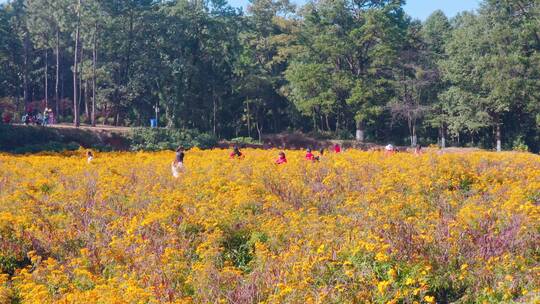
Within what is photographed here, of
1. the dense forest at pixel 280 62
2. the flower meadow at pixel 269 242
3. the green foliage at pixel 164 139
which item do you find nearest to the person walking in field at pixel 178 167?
the flower meadow at pixel 269 242

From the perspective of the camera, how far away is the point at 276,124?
49594 millimetres

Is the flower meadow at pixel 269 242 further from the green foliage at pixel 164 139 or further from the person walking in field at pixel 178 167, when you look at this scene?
the green foliage at pixel 164 139

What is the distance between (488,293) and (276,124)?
42.9 metres

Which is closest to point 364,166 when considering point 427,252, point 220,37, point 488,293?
point 427,252

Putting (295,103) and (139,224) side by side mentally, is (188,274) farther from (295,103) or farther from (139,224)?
(295,103)

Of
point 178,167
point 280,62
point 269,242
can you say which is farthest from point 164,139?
point 269,242

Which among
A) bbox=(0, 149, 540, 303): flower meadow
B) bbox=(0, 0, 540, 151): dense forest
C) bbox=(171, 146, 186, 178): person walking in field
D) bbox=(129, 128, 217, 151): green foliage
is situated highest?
bbox=(0, 0, 540, 151): dense forest

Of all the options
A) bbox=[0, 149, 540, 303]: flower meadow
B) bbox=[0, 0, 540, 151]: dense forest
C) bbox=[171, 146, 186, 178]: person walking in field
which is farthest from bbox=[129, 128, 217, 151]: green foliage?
bbox=[0, 149, 540, 303]: flower meadow

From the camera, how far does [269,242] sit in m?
8.96

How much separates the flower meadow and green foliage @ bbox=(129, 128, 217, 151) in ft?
57.9

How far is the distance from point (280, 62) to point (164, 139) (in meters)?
17.5

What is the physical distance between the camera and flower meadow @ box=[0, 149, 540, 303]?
6.90m

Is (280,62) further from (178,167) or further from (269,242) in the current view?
(269,242)

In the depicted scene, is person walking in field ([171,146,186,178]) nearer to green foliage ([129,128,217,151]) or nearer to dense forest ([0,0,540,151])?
green foliage ([129,128,217,151])
